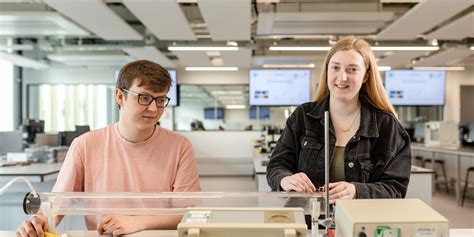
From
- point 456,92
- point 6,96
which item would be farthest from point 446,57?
point 6,96

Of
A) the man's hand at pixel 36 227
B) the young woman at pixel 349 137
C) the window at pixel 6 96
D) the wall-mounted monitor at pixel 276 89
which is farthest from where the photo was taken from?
the window at pixel 6 96

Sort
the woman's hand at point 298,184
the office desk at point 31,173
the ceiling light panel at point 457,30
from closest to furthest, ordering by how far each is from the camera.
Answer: the woman's hand at point 298,184 → the office desk at point 31,173 → the ceiling light panel at point 457,30

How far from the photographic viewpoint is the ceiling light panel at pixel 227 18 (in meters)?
4.34

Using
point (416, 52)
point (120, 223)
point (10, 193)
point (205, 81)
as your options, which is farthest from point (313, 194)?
point (205, 81)

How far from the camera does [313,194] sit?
1.15 m

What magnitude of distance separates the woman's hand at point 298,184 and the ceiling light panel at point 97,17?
376cm

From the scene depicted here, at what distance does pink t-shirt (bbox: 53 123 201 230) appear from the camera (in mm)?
1487

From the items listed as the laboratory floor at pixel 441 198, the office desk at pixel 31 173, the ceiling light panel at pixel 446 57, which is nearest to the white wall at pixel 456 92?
the ceiling light panel at pixel 446 57

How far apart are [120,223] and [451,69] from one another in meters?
9.91

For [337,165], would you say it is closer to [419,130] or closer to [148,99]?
[148,99]

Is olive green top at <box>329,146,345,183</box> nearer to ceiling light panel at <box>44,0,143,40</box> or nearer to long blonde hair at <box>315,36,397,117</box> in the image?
long blonde hair at <box>315,36,397,117</box>

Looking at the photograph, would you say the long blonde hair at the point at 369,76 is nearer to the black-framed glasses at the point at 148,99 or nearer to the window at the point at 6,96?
the black-framed glasses at the point at 148,99

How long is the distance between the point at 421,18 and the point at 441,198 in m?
3.05

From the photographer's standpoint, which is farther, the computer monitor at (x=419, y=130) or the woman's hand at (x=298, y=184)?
the computer monitor at (x=419, y=130)
